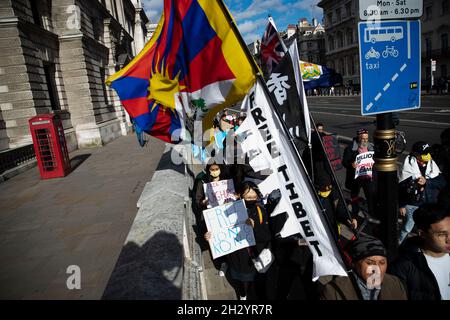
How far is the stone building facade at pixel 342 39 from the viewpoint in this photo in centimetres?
Result: 6831

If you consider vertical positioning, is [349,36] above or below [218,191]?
above

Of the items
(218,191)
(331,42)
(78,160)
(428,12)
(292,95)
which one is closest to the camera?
(292,95)

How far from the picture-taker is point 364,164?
18.0ft

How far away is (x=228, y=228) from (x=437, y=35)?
195 ft

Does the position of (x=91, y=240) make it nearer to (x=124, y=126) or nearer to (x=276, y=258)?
(x=276, y=258)

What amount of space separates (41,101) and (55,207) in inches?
341

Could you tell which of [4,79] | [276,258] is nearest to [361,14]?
[276,258]

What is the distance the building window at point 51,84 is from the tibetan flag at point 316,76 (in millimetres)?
13118

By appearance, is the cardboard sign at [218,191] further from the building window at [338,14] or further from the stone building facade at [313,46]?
the stone building facade at [313,46]

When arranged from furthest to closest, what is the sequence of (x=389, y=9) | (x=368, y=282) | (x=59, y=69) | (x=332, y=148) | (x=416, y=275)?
(x=59, y=69) < (x=332, y=148) < (x=389, y=9) < (x=416, y=275) < (x=368, y=282)

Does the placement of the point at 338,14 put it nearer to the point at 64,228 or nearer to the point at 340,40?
the point at 340,40

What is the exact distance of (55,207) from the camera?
6.93 meters

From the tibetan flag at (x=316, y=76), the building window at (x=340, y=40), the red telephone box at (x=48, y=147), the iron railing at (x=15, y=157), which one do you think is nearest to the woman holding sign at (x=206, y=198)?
the tibetan flag at (x=316, y=76)

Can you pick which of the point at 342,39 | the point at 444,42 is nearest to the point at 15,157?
the point at 444,42
